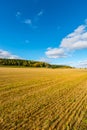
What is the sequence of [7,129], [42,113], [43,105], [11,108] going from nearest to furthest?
[7,129]
[42,113]
[11,108]
[43,105]

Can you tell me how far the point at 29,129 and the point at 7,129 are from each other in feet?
3.12

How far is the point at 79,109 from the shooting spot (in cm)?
934

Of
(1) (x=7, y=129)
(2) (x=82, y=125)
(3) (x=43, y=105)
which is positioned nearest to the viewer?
(1) (x=7, y=129)

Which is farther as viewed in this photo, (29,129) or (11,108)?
(11,108)

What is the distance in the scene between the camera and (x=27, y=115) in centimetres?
813

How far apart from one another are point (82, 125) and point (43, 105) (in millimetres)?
3663

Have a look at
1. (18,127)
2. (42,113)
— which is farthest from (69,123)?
(18,127)

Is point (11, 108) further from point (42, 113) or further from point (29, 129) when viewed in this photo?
point (29, 129)

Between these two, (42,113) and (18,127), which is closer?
(18,127)

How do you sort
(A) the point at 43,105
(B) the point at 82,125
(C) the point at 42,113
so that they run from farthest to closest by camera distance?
(A) the point at 43,105
(C) the point at 42,113
(B) the point at 82,125

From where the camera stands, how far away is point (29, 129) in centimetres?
644

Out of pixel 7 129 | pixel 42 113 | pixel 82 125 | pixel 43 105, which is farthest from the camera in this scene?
pixel 43 105

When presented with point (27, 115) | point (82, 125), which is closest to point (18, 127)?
point (27, 115)

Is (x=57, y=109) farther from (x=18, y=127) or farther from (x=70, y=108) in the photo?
(x=18, y=127)
